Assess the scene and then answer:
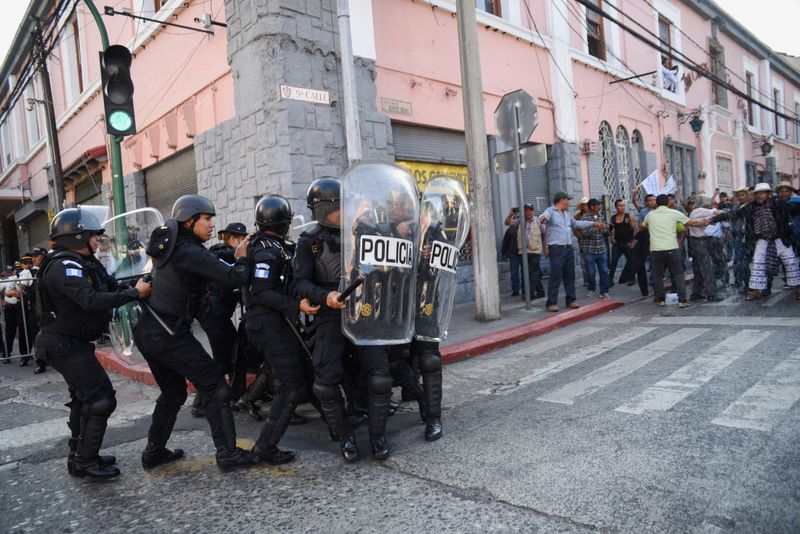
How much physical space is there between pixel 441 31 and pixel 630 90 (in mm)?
7944

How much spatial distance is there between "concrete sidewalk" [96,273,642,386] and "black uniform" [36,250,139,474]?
2738mm

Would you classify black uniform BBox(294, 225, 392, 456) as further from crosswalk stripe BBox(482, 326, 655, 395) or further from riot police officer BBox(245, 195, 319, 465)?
crosswalk stripe BBox(482, 326, 655, 395)

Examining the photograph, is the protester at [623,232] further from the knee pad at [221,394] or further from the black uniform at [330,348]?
the knee pad at [221,394]

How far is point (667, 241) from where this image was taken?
8180mm

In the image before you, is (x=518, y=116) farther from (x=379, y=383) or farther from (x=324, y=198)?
(x=379, y=383)

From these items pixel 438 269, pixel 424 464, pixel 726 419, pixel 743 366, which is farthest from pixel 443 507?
pixel 743 366

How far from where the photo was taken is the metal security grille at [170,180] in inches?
401

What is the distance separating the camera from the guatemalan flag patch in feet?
11.5

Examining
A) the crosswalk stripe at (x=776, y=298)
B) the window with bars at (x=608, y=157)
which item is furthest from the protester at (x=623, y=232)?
the window with bars at (x=608, y=157)

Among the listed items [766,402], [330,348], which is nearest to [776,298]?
[766,402]

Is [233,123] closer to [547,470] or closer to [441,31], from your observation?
[441,31]

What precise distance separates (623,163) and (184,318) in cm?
1431

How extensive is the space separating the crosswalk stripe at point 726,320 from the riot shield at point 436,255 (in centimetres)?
460

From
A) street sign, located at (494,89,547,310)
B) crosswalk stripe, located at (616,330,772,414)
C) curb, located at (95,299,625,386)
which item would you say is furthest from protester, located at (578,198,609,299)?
crosswalk stripe, located at (616,330,772,414)
